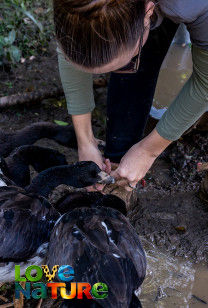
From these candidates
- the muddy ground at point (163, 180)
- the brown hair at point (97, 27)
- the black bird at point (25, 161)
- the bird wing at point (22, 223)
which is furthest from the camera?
the black bird at point (25, 161)

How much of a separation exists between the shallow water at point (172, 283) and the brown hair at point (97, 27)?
159cm

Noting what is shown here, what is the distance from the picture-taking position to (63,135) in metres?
3.02

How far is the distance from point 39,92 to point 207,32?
2386 mm

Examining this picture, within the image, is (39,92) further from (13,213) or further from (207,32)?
(207,32)

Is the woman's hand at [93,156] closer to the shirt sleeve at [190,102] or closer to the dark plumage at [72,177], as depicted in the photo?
the dark plumage at [72,177]

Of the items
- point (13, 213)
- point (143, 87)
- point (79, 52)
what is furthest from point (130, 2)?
point (13, 213)

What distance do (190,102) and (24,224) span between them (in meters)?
1.21

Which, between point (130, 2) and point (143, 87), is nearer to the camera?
point (130, 2)

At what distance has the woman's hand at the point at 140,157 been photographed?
6.81 ft

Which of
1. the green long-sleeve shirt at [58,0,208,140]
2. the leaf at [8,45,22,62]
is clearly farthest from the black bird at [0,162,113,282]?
the leaf at [8,45,22,62]

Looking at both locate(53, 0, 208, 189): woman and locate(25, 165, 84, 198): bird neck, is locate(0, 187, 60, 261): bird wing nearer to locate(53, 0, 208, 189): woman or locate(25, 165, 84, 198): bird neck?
locate(25, 165, 84, 198): bird neck

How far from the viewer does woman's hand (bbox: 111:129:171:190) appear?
208 cm

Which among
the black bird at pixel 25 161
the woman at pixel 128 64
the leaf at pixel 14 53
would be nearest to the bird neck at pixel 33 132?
the black bird at pixel 25 161

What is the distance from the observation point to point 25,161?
9.25ft
